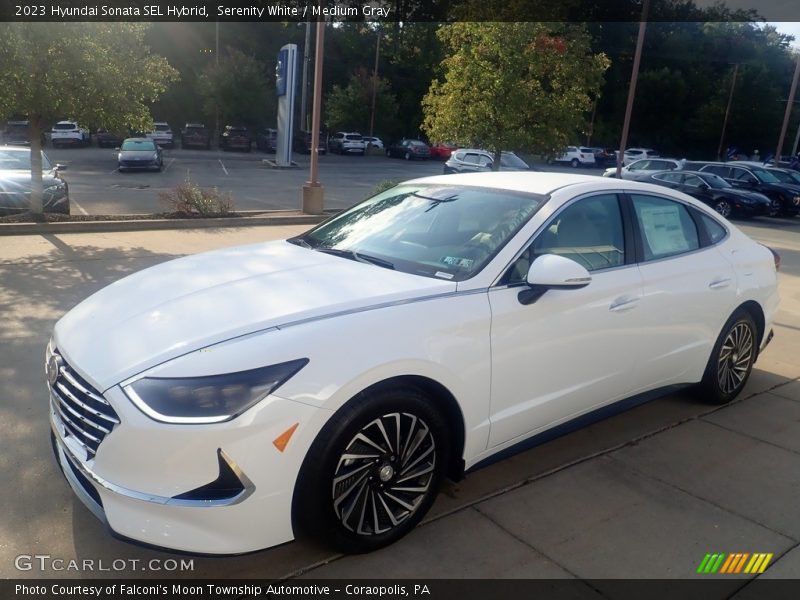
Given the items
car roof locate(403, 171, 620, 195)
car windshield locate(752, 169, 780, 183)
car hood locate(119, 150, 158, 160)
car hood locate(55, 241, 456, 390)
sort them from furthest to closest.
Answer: car hood locate(119, 150, 158, 160)
car windshield locate(752, 169, 780, 183)
car roof locate(403, 171, 620, 195)
car hood locate(55, 241, 456, 390)

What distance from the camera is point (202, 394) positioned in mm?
2475

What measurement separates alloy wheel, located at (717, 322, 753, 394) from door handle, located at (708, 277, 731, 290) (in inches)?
15.8

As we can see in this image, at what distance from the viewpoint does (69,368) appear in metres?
2.82

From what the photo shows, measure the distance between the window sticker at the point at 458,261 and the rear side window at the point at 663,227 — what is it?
4.40ft

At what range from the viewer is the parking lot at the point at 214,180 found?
16.9m

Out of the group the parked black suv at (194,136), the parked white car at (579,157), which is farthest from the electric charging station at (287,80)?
the parked white car at (579,157)

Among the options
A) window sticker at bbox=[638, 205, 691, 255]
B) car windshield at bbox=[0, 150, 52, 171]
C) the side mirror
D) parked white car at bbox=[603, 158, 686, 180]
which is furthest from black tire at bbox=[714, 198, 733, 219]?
the side mirror

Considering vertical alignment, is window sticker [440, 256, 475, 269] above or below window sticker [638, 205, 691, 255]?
below

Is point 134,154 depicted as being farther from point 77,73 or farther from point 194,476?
point 194,476

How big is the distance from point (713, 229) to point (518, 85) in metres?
9.47

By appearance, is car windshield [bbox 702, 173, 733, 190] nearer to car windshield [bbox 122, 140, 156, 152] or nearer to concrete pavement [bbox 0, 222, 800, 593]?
concrete pavement [bbox 0, 222, 800, 593]

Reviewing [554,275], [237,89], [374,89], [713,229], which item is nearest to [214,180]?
[237,89]

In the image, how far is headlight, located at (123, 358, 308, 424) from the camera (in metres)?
2.44

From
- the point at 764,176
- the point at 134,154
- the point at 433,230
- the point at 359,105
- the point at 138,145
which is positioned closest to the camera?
the point at 433,230
